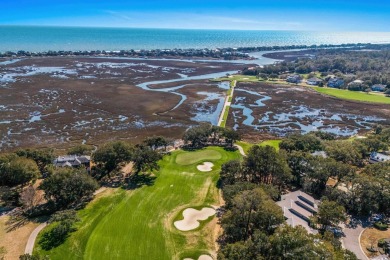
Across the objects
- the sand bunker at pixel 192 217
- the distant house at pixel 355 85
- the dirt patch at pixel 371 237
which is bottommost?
the dirt patch at pixel 371 237

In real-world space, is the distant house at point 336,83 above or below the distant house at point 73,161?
above

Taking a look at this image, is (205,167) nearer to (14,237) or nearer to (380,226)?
(380,226)

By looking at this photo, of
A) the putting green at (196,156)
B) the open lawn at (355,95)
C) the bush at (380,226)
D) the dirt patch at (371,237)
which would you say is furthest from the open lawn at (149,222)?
the open lawn at (355,95)

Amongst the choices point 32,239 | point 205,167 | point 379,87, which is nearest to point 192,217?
point 205,167

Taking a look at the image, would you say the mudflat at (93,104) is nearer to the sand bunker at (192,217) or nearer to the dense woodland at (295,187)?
the dense woodland at (295,187)

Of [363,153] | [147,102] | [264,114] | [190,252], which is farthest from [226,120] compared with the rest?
[190,252]

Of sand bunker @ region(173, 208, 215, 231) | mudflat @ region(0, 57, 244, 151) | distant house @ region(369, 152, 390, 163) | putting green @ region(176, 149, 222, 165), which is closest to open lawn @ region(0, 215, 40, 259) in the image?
sand bunker @ region(173, 208, 215, 231)

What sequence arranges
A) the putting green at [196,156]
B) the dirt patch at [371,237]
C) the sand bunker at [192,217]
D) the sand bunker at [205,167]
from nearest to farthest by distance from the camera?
1. the dirt patch at [371,237]
2. the sand bunker at [192,217]
3. the sand bunker at [205,167]
4. the putting green at [196,156]

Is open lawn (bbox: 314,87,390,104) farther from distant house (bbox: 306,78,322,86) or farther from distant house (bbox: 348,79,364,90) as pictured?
distant house (bbox: 306,78,322,86)

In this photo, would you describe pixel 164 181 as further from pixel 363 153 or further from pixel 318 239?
pixel 363 153
